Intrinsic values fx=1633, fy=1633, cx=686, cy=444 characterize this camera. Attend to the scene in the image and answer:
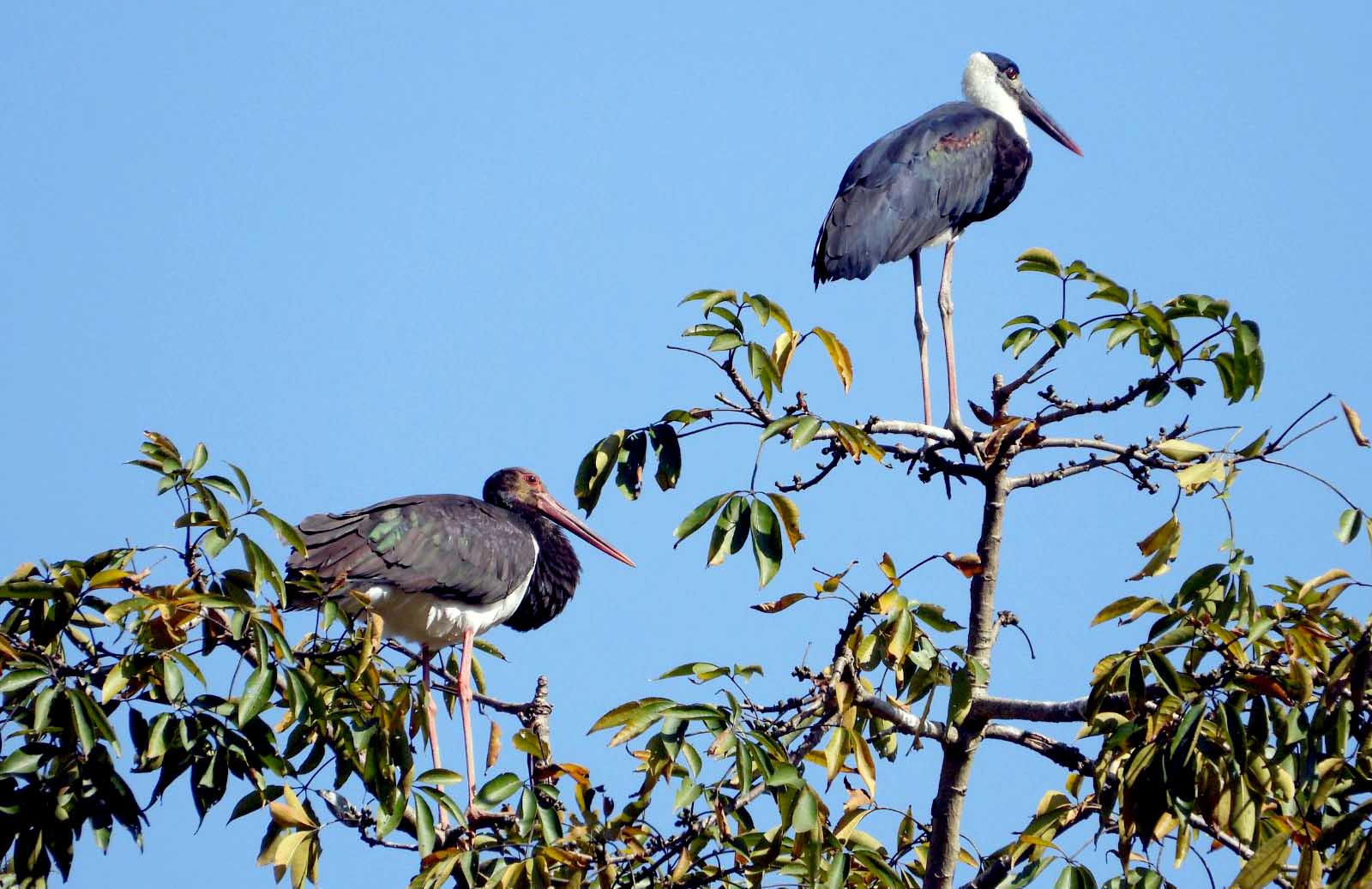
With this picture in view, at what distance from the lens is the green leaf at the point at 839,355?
15.1ft

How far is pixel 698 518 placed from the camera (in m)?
4.12

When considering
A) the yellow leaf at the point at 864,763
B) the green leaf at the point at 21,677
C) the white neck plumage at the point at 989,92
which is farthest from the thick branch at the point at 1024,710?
the white neck plumage at the point at 989,92

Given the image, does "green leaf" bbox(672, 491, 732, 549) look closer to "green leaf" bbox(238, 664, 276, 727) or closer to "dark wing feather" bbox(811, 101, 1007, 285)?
"green leaf" bbox(238, 664, 276, 727)

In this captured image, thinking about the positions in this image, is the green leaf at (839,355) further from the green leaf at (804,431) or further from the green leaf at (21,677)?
the green leaf at (21,677)

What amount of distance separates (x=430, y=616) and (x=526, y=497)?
4.71ft

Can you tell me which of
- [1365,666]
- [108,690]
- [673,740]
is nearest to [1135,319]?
[1365,666]

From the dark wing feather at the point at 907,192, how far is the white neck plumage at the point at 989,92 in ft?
2.75

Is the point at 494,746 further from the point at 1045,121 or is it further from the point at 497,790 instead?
the point at 1045,121

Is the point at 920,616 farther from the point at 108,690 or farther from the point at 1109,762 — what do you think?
the point at 108,690

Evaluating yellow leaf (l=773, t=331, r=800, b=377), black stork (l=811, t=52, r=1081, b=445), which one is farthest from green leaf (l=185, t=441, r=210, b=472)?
black stork (l=811, t=52, r=1081, b=445)

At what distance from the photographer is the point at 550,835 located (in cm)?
409

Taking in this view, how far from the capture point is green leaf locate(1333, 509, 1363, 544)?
12.5 feet

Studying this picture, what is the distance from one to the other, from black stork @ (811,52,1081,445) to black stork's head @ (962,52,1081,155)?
19.6 inches

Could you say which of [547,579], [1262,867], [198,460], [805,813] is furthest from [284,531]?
[547,579]
